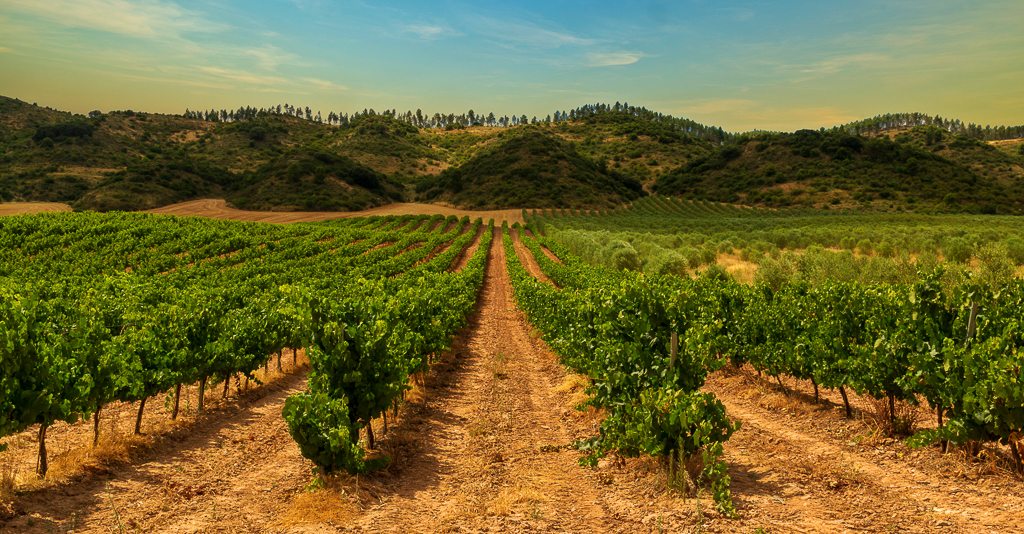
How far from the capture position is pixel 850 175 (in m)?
112

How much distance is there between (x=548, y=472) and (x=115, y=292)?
1809 cm

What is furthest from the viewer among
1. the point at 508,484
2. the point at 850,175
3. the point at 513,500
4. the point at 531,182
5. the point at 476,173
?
the point at 476,173

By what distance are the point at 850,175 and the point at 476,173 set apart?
274 ft

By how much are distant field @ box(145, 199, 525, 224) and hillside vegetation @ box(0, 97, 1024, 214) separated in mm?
3212

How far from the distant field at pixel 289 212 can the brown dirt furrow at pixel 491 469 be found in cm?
8021

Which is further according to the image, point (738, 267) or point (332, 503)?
point (738, 267)

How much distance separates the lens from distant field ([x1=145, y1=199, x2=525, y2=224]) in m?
89.9

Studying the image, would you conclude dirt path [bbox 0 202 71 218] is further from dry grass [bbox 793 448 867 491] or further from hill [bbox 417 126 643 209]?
dry grass [bbox 793 448 867 491]

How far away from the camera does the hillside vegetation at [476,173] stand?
331ft

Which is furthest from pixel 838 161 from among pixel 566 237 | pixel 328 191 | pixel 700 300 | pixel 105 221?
pixel 105 221

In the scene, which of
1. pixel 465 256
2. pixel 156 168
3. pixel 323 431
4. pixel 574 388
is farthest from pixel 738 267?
pixel 156 168

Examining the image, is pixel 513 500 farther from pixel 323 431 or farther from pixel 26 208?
pixel 26 208

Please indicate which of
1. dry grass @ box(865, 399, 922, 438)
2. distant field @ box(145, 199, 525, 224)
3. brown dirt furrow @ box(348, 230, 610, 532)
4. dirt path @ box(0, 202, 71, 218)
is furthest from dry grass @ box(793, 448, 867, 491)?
dirt path @ box(0, 202, 71, 218)

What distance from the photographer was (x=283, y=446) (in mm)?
9594
